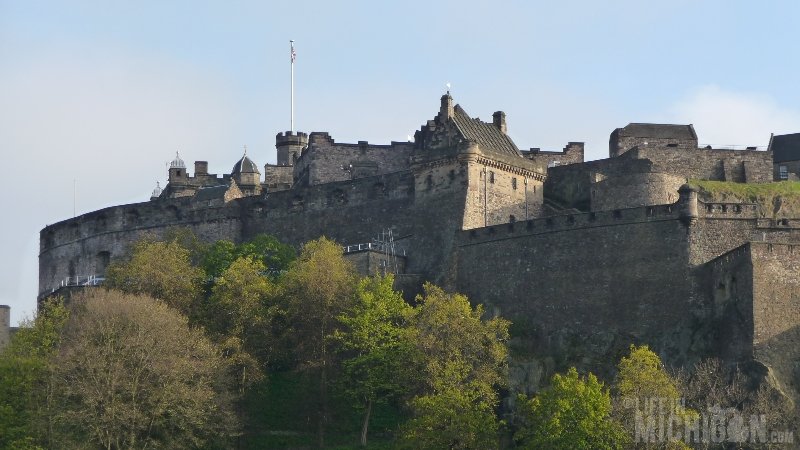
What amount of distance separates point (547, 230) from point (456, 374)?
36.8ft

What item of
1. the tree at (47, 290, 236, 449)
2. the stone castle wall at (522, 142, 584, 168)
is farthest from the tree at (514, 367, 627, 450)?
the stone castle wall at (522, 142, 584, 168)

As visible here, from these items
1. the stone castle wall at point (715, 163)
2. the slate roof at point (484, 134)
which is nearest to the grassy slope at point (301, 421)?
the slate roof at point (484, 134)

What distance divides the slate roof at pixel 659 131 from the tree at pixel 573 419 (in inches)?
992

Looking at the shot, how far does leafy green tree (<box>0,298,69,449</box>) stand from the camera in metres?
70.4

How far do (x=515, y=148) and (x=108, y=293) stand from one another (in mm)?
21411

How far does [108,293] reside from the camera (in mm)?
76562

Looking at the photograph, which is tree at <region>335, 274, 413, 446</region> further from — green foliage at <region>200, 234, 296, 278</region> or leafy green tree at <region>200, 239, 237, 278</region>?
leafy green tree at <region>200, 239, 237, 278</region>

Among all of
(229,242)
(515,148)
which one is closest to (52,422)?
(229,242)

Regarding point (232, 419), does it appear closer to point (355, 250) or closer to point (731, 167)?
point (355, 250)

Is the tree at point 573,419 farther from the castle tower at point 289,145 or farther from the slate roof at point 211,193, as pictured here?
the castle tower at point 289,145

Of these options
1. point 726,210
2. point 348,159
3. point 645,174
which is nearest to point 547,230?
point 645,174

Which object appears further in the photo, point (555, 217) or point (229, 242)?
point (229, 242)

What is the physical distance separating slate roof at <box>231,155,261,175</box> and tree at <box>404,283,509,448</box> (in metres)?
30.4

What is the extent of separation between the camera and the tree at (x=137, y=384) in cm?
6912
